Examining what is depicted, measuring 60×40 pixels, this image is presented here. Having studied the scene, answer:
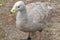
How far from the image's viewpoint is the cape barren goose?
441 cm

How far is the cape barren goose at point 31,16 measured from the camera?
441 centimetres

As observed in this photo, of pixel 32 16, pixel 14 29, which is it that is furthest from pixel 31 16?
pixel 14 29

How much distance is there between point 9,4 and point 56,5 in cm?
133

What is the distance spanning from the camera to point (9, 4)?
6234 mm

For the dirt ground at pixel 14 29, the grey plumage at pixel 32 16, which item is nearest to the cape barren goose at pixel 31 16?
the grey plumage at pixel 32 16

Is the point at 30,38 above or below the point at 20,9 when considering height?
below

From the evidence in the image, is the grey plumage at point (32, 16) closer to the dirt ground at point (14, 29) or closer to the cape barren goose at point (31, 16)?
the cape barren goose at point (31, 16)

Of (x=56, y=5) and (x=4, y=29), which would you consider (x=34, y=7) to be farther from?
(x=56, y=5)

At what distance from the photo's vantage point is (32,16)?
4.64m

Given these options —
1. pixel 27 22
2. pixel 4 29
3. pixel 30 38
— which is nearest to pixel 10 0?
pixel 4 29

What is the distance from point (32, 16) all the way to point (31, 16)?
24 millimetres

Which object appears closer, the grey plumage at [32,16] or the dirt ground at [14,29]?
the grey plumage at [32,16]

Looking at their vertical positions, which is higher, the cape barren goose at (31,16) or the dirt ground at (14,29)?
the cape barren goose at (31,16)

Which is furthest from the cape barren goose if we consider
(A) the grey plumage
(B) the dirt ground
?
(B) the dirt ground
